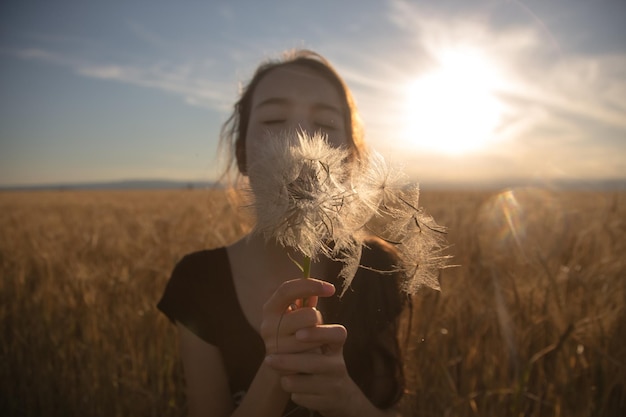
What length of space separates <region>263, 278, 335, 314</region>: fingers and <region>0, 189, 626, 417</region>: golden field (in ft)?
4.27

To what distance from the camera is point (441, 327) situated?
258cm

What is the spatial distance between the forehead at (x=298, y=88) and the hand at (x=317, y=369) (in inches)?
38.6

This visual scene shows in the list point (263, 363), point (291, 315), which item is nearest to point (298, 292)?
point (291, 315)

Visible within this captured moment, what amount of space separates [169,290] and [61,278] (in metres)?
2.33

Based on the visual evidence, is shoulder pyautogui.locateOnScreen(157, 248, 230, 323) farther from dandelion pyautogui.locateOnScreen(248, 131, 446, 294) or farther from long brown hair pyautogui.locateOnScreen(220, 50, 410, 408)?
dandelion pyautogui.locateOnScreen(248, 131, 446, 294)

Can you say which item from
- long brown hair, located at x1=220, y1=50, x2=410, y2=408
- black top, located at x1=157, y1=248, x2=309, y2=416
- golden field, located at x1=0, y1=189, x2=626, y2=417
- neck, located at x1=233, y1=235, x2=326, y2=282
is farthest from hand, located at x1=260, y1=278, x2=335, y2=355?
golden field, located at x1=0, y1=189, x2=626, y2=417

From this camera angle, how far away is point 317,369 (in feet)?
2.83

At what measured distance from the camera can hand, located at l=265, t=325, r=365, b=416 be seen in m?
0.82

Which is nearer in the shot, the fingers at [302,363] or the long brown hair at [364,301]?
the fingers at [302,363]

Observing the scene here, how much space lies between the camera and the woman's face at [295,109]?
1539mm

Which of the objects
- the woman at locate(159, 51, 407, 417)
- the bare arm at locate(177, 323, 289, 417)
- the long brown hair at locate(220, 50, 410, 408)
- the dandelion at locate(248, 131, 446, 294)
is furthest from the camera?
the bare arm at locate(177, 323, 289, 417)

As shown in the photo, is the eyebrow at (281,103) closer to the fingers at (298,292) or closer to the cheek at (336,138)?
the cheek at (336,138)

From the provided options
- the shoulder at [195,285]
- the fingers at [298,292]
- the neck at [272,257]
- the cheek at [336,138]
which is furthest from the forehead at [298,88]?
the fingers at [298,292]

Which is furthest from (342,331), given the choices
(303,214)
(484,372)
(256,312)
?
(484,372)
